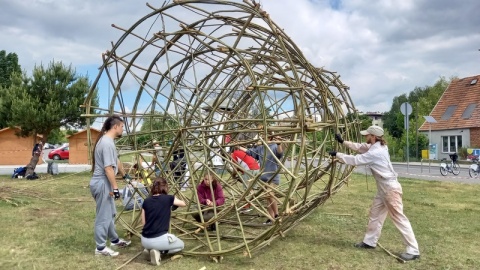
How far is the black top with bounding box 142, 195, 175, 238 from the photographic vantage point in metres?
4.56

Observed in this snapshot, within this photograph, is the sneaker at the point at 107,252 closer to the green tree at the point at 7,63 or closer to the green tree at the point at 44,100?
the green tree at the point at 44,100

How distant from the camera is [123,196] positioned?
25.1ft

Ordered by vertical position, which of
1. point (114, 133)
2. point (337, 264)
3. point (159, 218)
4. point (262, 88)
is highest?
point (262, 88)

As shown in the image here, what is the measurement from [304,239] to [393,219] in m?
1.27

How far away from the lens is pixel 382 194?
5.14 metres

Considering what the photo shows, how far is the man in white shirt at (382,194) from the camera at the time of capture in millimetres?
4887

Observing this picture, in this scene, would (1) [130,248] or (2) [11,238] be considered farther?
(2) [11,238]

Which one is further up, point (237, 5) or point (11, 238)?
point (237, 5)

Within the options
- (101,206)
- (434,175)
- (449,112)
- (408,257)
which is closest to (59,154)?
(434,175)

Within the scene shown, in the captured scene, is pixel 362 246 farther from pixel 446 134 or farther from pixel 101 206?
pixel 446 134

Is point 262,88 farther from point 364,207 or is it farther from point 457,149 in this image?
point 457,149

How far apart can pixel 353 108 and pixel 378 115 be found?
9243 cm

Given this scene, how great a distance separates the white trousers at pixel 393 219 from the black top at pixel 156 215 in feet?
8.37

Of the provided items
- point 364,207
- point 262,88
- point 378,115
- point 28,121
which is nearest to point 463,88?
point 364,207
